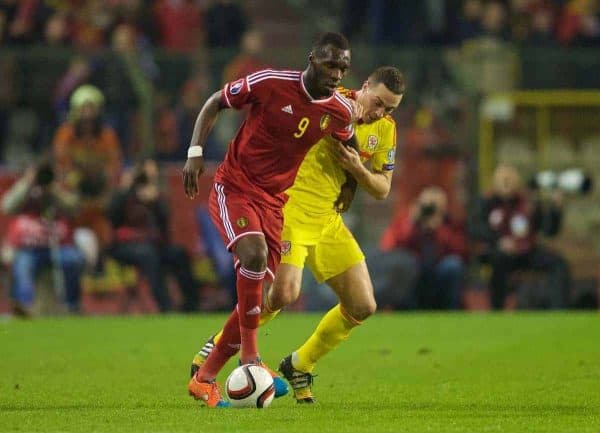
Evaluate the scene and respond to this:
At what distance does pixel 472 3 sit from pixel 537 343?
9291mm

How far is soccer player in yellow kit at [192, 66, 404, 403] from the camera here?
8680 mm

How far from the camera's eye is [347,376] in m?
10.4

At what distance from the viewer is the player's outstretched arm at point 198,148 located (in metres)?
7.98

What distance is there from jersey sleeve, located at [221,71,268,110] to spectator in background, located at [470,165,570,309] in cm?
966

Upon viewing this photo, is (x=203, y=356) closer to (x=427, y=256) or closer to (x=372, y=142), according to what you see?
(x=372, y=142)

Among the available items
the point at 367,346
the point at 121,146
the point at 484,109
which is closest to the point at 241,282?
the point at 367,346

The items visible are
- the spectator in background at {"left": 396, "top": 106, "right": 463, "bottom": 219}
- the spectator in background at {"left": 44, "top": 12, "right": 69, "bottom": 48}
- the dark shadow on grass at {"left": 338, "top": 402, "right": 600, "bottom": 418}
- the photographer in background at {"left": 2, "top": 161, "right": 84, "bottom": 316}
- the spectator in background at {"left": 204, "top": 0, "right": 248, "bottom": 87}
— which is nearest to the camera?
the dark shadow on grass at {"left": 338, "top": 402, "right": 600, "bottom": 418}

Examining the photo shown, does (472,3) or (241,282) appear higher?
(472,3)

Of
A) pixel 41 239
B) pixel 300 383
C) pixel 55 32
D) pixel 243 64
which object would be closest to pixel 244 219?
pixel 300 383

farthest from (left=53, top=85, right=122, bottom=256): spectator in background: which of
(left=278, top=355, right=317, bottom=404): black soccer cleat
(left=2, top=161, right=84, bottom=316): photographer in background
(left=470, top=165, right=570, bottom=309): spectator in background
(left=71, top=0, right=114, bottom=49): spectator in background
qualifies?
(left=278, top=355, right=317, bottom=404): black soccer cleat

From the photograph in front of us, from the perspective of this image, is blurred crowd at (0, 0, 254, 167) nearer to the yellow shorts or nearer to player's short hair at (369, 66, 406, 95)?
the yellow shorts

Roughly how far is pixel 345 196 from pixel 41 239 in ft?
27.7

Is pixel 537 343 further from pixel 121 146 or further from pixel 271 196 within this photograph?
pixel 121 146

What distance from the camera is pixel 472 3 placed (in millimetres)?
21156
